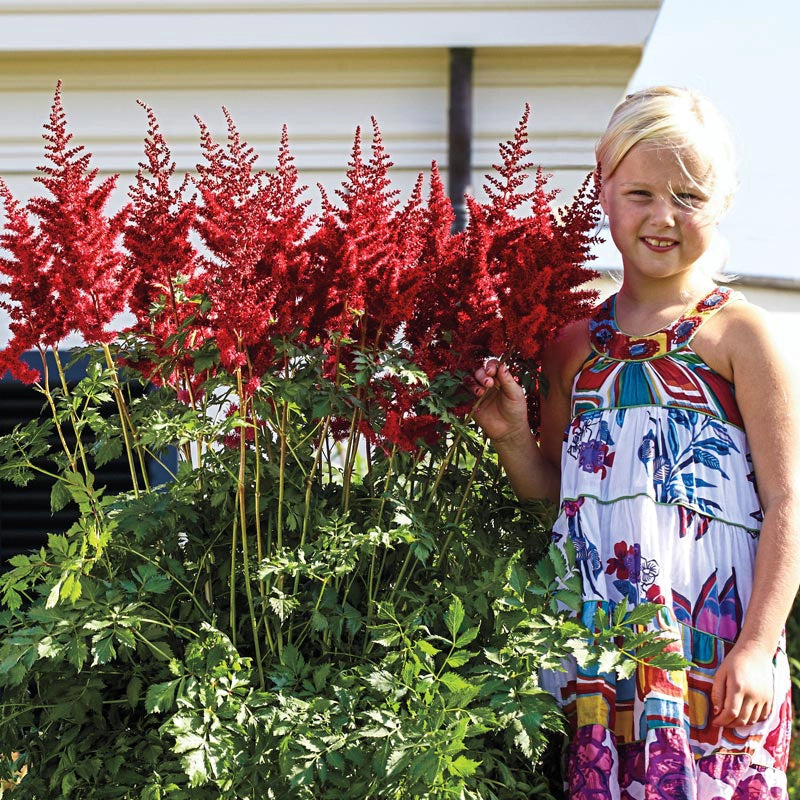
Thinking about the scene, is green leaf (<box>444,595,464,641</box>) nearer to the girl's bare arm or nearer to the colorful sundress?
the colorful sundress

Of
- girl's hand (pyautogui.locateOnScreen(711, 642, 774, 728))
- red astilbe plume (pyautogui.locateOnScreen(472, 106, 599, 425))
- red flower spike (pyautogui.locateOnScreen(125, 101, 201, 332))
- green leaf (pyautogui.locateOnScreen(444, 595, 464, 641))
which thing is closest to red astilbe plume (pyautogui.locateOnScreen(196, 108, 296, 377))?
red flower spike (pyautogui.locateOnScreen(125, 101, 201, 332))

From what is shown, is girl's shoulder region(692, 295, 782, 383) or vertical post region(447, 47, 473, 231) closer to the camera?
girl's shoulder region(692, 295, 782, 383)

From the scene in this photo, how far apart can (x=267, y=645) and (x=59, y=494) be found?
45 centimetres

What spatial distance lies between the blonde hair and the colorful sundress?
0.20 metres

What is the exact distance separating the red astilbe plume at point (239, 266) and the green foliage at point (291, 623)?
74 millimetres

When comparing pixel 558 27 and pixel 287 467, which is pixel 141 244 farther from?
pixel 558 27

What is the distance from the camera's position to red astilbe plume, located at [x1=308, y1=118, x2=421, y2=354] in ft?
5.28

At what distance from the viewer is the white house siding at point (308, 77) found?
361 centimetres

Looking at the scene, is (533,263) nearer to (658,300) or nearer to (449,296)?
(449,296)

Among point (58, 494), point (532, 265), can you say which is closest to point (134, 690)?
point (58, 494)

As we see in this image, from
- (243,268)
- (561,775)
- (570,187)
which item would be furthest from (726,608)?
(570,187)

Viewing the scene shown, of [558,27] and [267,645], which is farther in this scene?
[558,27]

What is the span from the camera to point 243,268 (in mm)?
1558

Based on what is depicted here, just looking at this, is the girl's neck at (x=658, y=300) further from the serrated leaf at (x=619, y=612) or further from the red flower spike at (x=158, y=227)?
the red flower spike at (x=158, y=227)
